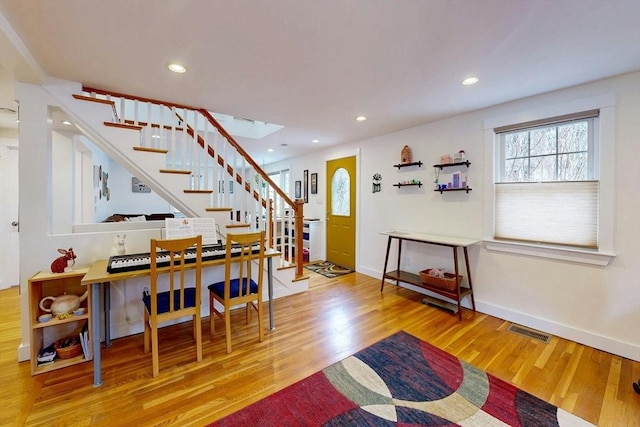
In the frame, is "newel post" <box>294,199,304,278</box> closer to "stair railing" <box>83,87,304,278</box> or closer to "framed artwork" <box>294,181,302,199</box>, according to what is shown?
"stair railing" <box>83,87,304,278</box>

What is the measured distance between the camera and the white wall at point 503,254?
2.23m

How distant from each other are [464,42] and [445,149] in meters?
1.85

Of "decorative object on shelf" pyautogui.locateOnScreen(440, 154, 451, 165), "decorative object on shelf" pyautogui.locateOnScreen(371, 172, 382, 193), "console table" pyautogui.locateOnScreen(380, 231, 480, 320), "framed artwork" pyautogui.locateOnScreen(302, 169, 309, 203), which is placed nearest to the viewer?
"console table" pyautogui.locateOnScreen(380, 231, 480, 320)

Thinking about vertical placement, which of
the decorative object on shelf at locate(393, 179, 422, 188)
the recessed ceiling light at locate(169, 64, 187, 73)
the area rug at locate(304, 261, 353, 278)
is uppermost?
the recessed ceiling light at locate(169, 64, 187, 73)

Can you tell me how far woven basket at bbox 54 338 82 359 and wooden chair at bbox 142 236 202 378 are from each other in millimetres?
535

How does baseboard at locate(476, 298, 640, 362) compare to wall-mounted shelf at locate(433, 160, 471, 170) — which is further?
wall-mounted shelf at locate(433, 160, 471, 170)

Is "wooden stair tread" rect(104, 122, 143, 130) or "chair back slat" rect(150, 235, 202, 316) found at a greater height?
"wooden stair tread" rect(104, 122, 143, 130)

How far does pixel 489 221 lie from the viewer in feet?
10.1

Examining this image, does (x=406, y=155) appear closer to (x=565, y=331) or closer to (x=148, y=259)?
(x=565, y=331)

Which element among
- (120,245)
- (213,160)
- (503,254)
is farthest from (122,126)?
(503,254)

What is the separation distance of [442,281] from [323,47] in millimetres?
2773

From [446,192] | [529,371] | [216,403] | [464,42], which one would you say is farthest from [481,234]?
[216,403]

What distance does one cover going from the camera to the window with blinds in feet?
8.20

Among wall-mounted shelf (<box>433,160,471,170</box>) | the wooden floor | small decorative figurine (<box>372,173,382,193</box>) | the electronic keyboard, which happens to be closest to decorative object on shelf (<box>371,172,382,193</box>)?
small decorative figurine (<box>372,173,382,193</box>)
